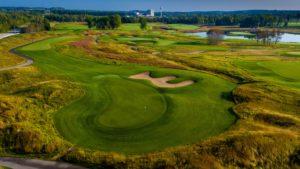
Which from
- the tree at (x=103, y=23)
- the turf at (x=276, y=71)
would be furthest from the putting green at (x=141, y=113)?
the tree at (x=103, y=23)

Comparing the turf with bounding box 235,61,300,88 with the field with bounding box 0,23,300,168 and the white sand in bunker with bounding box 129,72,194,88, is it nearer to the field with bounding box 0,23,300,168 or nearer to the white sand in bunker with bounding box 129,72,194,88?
the field with bounding box 0,23,300,168

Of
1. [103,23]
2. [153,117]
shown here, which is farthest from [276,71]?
[103,23]

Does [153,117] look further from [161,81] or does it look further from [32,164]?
[161,81]

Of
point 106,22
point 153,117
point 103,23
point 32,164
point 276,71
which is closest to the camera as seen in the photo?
point 32,164

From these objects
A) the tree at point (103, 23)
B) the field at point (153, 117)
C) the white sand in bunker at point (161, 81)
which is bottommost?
the field at point (153, 117)

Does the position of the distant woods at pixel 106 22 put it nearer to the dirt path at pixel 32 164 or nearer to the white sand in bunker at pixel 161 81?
the white sand in bunker at pixel 161 81

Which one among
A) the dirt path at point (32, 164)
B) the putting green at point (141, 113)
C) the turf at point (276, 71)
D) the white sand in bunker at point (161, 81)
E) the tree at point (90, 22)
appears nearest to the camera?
the dirt path at point (32, 164)
